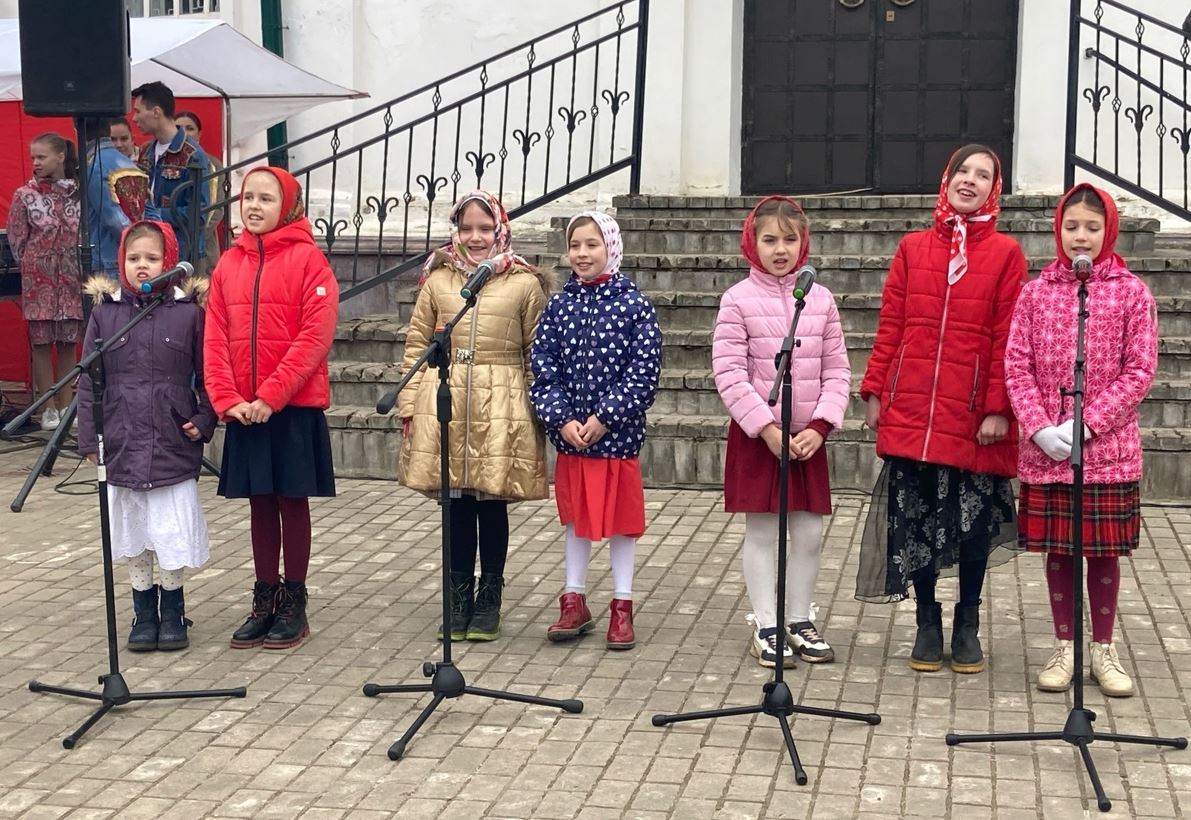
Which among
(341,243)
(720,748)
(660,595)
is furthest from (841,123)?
(720,748)

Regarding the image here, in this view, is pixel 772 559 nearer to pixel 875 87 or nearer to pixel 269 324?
pixel 269 324

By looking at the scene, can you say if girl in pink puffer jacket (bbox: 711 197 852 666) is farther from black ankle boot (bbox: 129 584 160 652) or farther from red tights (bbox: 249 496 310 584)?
black ankle boot (bbox: 129 584 160 652)

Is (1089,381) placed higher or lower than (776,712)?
higher

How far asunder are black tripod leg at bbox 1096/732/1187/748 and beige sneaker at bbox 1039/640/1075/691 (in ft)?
1.85

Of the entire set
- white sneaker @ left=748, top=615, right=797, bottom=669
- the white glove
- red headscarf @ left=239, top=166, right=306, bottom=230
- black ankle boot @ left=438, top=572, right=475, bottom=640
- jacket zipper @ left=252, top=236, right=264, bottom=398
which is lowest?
white sneaker @ left=748, top=615, right=797, bottom=669

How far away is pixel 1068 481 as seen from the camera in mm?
5355

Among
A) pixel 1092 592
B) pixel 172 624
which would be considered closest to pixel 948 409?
pixel 1092 592

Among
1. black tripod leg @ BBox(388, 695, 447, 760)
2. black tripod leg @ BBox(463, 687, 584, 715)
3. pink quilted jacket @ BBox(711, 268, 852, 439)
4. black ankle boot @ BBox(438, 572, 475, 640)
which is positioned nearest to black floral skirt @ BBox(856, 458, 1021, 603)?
pink quilted jacket @ BBox(711, 268, 852, 439)

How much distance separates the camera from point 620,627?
606 cm

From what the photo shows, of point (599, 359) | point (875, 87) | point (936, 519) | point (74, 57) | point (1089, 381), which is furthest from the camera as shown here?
point (875, 87)

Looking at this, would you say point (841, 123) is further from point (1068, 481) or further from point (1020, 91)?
point (1068, 481)

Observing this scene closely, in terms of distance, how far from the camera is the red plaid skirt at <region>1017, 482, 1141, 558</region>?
17.7ft

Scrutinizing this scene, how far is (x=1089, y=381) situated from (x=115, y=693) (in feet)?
10.8

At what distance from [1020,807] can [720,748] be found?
3.01 feet
